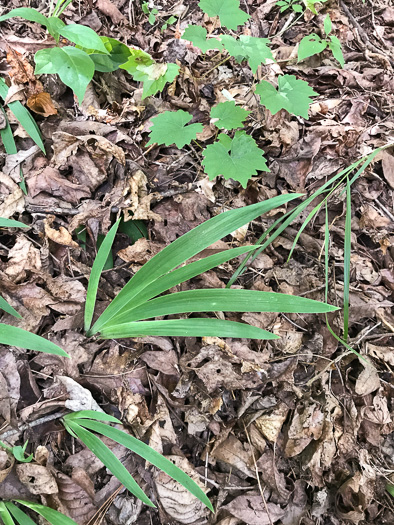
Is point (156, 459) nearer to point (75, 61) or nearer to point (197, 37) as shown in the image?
point (75, 61)

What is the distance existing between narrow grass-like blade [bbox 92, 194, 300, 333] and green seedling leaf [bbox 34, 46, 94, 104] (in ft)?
1.74

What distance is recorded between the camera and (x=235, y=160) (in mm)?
1024

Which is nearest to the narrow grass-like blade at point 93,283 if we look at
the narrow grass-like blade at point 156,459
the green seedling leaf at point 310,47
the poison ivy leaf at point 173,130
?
the narrow grass-like blade at point 156,459

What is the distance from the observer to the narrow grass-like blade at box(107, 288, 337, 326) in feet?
2.58

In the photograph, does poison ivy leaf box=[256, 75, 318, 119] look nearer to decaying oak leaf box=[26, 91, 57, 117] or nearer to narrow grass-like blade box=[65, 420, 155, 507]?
decaying oak leaf box=[26, 91, 57, 117]

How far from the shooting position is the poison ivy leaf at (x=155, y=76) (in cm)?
112

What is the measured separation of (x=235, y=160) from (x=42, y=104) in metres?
0.67

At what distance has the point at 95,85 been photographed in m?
1.24

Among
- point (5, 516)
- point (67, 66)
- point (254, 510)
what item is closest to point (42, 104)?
point (67, 66)

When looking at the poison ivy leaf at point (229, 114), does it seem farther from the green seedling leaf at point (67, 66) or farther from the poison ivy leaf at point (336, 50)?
the poison ivy leaf at point (336, 50)

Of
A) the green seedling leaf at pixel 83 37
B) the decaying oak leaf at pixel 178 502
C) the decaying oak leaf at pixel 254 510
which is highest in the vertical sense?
the green seedling leaf at pixel 83 37

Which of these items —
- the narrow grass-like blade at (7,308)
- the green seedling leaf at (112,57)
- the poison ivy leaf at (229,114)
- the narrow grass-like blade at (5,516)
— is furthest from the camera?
the green seedling leaf at (112,57)

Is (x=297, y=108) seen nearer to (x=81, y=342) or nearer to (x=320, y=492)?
(x=81, y=342)

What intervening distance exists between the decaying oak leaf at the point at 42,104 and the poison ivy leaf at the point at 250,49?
0.61 metres
